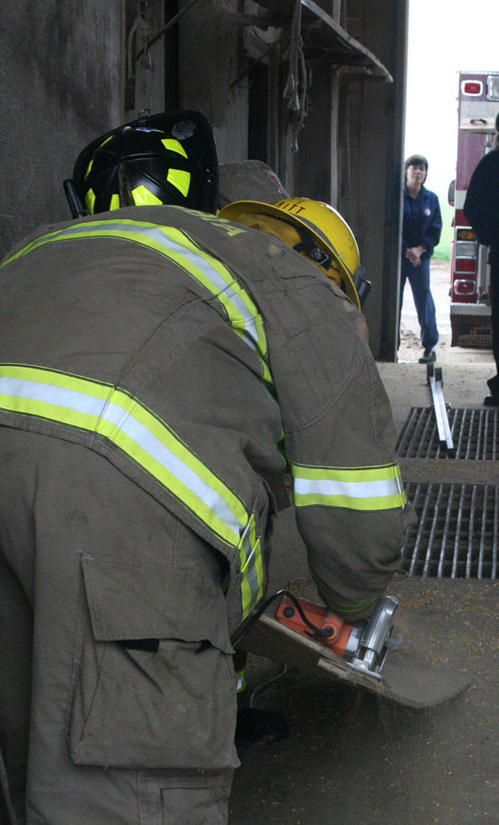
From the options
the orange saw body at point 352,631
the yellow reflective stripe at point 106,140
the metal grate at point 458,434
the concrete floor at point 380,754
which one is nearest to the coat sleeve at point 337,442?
the orange saw body at point 352,631

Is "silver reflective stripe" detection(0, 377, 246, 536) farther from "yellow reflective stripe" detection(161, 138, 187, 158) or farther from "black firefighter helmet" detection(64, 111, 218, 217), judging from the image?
"yellow reflective stripe" detection(161, 138, 187, 158)

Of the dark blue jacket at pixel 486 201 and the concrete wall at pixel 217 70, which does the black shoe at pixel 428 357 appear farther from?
the concrete wall at pixel 217 70

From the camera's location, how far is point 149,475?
5.09 ft

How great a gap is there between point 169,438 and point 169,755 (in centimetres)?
52

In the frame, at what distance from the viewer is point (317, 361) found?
1.78m

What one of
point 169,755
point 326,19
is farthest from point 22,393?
point 326,19

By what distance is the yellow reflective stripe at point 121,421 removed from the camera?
1541mm

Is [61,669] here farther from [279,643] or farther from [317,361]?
[279,643]

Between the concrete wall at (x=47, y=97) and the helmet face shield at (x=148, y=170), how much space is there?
2.77 ft

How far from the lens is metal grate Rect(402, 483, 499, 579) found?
13.1 feet

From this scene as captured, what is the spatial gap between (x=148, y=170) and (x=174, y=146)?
153mm

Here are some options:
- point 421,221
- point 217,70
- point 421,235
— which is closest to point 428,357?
point 421,235

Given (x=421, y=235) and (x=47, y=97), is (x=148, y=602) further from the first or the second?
(x=421, y=235)

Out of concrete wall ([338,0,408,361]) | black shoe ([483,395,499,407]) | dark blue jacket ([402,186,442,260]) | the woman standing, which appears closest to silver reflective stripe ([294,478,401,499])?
black shoe ([483,395,499,407])
